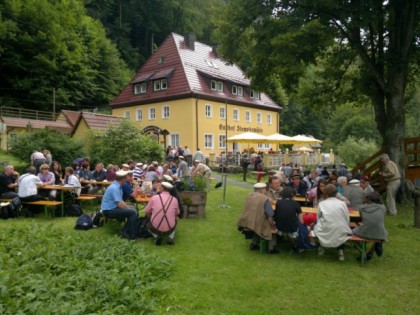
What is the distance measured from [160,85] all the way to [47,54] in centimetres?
1423

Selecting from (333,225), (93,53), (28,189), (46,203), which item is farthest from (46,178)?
(93,53)

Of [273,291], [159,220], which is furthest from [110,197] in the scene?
[273,291]

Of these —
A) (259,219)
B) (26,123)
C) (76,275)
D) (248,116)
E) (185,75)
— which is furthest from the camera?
(248,116)

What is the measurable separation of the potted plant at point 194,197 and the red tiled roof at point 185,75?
23.0 m

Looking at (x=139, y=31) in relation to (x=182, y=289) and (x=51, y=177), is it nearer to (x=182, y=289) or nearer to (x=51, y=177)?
(x=51, y=177)

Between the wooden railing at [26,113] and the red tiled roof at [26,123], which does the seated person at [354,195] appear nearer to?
the red tiled roof at [26,123]

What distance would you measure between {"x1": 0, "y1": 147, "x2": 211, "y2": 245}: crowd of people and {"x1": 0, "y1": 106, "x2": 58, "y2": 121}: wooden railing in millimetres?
25469

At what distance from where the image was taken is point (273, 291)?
582 cm

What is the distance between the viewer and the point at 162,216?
829cm

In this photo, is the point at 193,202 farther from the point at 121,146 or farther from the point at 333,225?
the point at 121,146

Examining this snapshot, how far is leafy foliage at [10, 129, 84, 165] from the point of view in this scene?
17594 mm

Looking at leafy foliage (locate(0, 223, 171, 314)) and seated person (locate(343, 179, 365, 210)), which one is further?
seated person (locate(343, 179, 365, 210))

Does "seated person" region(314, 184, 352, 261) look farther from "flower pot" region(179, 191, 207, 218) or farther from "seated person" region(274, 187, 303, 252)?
"flower pot" region(179, 191, 207, 218)

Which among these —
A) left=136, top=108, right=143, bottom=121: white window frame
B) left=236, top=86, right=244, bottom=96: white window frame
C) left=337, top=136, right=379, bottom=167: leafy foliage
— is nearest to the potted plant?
left=337, top=136, right=379, bottom=167: leafy foliage
